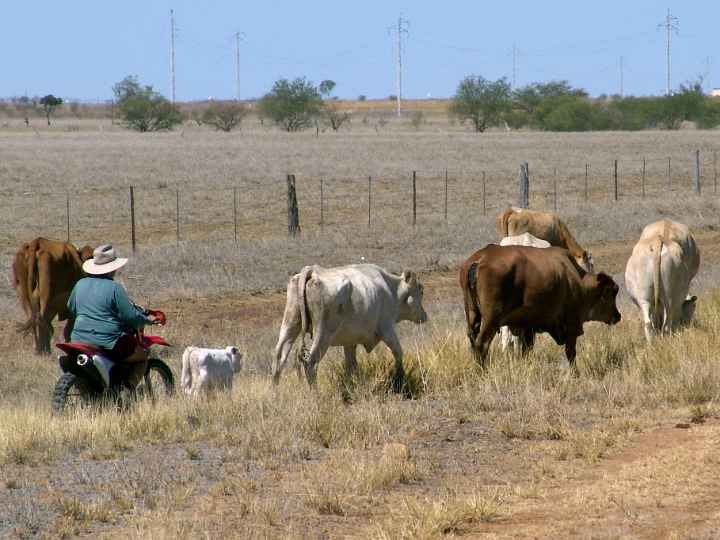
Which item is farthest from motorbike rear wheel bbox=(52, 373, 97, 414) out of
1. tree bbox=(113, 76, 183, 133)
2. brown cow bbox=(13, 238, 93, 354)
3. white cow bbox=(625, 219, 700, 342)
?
tree bbox=(113, 76, 183, 133)

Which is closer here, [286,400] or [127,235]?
[286,400]

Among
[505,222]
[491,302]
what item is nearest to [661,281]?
[491,302]

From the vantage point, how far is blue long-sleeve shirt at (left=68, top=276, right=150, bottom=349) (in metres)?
10.2

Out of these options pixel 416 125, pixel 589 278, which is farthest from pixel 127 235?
pixel 416 125

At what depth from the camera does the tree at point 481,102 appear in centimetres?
10531

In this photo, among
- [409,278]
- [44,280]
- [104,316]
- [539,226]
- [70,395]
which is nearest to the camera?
[104,316]

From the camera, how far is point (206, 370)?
10703mm

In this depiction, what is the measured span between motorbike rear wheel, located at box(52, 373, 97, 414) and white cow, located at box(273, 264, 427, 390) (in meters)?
1.63

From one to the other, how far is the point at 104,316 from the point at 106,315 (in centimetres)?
2

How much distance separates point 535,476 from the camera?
8.46 m

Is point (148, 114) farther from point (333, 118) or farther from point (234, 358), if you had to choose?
point (234, 358)

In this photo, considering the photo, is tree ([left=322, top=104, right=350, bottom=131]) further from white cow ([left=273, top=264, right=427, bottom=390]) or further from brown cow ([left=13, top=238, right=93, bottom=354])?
white cow ([left=273, top=264, right=427, bottom=390])

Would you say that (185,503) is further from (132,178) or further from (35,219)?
(132,178)

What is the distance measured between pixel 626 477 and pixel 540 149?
55.9m
